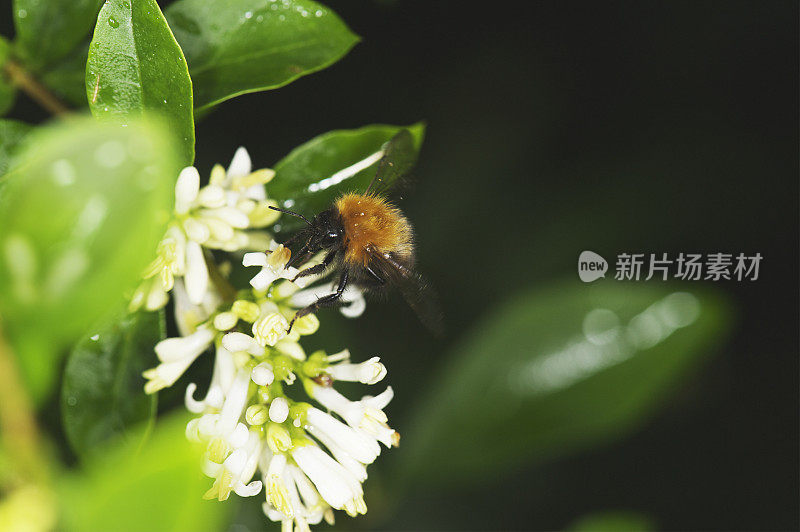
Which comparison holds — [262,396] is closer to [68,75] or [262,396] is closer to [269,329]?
[269,329]

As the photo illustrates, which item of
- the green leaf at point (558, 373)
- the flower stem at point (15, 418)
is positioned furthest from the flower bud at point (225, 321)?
the green leaf at point (558, 373)

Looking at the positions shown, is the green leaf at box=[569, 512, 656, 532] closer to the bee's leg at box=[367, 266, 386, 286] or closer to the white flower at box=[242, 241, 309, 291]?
the bee's leg at box=[367, 266, 386, 286]

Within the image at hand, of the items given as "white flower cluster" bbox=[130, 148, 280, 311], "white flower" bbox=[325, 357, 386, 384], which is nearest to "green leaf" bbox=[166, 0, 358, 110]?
"white flower cluster" bbox=[130, 148, 280, 311]

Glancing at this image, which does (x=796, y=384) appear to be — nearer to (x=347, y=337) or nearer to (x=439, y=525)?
(x=439, y=525)

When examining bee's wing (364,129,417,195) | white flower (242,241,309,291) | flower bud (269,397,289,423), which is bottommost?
flower bud (269,397,289,423)

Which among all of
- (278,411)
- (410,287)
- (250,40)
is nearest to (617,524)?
(410,287)

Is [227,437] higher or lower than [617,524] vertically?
higher

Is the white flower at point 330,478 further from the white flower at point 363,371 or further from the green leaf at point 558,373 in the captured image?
the green leaf at point 558,373
